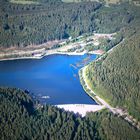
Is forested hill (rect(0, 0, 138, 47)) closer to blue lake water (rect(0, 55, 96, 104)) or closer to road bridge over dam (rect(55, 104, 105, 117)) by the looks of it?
blue lake water (rect(0, 55, 96, 104))

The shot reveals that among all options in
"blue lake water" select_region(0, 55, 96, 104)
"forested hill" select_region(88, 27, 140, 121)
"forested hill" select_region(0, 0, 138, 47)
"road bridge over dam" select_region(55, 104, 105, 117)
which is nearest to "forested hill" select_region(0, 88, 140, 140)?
"road bridge over dam" select_region(55, 104, 105, 117)

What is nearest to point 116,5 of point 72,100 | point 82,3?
point 82,3

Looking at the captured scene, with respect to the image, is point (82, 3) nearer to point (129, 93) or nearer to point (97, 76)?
point (97, 76)

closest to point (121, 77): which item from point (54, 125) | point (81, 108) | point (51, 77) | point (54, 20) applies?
point (81, 108)

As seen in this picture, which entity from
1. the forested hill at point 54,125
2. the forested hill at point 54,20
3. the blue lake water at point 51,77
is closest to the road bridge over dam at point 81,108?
the blue lake water at point 51,77

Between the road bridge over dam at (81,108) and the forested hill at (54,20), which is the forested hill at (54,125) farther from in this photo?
the forested hill at (54,20)

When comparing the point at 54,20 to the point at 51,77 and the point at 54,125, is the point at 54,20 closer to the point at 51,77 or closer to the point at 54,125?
the point at 51,77

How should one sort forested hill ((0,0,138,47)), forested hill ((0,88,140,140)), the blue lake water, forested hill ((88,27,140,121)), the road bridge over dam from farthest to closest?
1. forested hill ((0,0,138,47))
2. the blue lake water
3. forested hill ((88,27,140,121))
4. the road bridge over dam
5. forested hill ((0,88,140,140))
